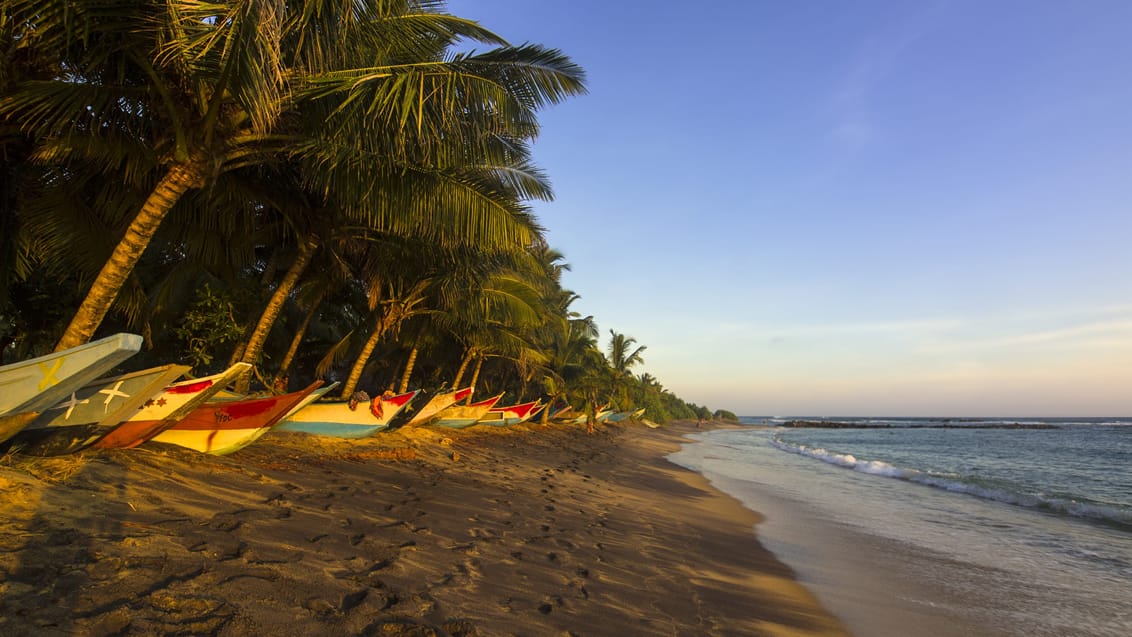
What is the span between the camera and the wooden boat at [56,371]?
12.5 feet

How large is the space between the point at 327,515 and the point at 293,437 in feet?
18.5

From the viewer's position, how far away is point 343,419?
1077cm

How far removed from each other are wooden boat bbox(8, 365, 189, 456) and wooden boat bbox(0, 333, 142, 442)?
801mm

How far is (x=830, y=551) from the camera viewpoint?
6508mm

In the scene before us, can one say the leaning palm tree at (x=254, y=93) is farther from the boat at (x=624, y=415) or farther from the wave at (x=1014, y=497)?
the boat at (x=624, y=415)

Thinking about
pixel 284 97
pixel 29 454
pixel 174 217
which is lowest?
pixel 29 454

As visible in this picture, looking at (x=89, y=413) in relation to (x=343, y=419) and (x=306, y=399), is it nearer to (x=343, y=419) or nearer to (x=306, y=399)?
(x=306, y=399)

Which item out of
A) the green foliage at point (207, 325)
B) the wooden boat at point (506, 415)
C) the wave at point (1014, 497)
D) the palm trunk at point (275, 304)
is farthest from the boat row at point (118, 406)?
the wooden boat at point (506, 415)

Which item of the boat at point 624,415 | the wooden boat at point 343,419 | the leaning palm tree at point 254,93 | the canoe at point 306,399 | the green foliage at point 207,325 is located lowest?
the boat at point 624,415

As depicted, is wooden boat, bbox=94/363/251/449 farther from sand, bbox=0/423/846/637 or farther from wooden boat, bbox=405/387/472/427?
wooden boat, bbox=405/387/472/427

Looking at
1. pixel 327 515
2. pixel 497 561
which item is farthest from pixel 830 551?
pixel 327 515

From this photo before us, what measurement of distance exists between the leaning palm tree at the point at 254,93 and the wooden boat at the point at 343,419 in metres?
4.75

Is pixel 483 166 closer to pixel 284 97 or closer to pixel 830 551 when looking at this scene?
pixel 284 97

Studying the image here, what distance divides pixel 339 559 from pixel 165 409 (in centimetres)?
357
